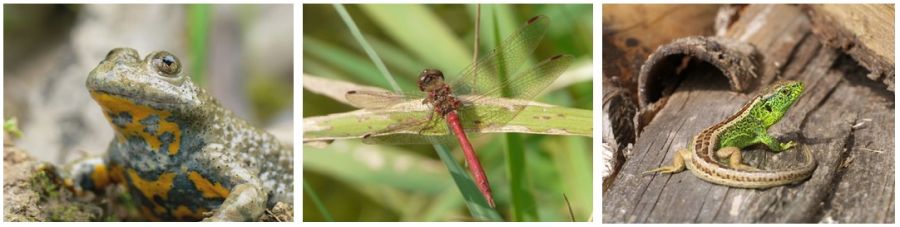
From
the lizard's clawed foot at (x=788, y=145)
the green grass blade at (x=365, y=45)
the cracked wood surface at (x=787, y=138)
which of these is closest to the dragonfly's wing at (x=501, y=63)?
the green grass blade at (x=365, y=45)

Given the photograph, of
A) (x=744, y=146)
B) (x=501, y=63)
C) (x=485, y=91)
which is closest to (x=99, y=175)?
(x=485, y=91)

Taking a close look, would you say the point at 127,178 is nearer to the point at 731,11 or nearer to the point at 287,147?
the point at 287,147

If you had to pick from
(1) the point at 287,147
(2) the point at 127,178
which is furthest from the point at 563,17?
(2) the point at 127,178

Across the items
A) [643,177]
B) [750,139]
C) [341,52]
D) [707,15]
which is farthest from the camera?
[707,15]

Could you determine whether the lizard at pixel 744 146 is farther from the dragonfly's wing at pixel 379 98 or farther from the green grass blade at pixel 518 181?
the dragonfly's wing at pixel 379 98

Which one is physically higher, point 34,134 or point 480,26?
point 480,26

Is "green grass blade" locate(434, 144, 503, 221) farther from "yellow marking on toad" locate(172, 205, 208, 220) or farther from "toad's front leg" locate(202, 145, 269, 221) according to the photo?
"yellow marking on toad" locate(172, 205, 208, 220)

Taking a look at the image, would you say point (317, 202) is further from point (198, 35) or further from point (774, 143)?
point (774, 143)
